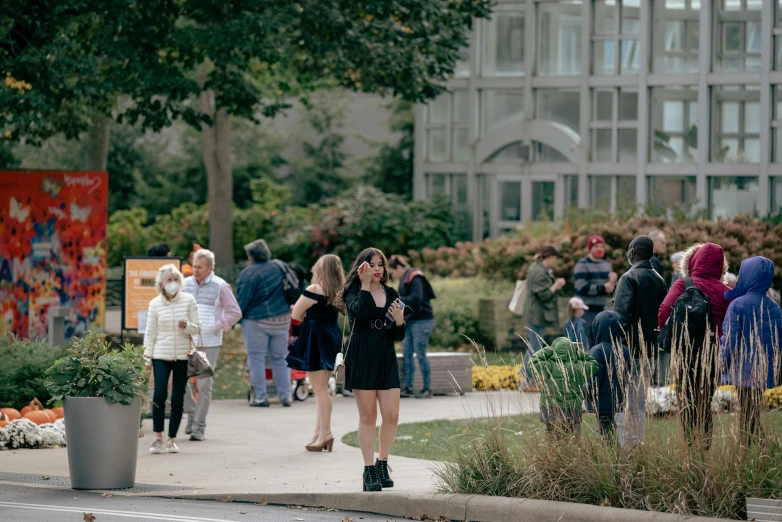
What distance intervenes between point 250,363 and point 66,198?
11.8ft

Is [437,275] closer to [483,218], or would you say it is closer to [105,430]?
[483,218]

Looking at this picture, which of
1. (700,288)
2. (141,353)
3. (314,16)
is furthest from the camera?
(314,16)

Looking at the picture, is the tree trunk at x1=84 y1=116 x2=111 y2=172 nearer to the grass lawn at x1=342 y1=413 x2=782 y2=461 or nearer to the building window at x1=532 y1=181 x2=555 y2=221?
the building window at x1=532 y1=181 x2=555 y2=221

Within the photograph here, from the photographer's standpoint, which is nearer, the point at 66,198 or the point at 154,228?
the point at 66,198

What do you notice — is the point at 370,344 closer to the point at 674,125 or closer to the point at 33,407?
the point at 33,407

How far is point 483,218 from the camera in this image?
109ft

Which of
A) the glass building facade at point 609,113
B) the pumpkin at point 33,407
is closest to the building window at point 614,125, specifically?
the glass building facade at point 609,113

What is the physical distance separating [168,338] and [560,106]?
20.9 m

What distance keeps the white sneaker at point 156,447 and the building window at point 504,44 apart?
21682 millimetres

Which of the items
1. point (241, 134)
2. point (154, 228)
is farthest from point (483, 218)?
point (241, 134)

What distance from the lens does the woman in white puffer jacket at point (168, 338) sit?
12.6 meters

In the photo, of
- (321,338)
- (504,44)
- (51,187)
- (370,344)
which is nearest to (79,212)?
(51,187)

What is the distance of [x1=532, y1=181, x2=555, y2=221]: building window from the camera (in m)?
31.9

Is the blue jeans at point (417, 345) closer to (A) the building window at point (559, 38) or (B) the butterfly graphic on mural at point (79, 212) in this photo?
(B) the butterfly graphic on mural at point (79, 212)
